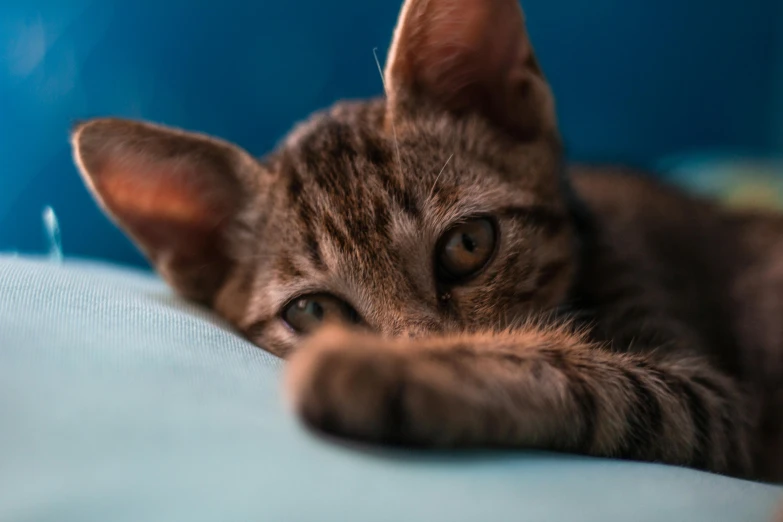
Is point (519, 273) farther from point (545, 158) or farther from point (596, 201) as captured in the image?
point (596, 201)

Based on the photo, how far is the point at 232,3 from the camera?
2.05 meters

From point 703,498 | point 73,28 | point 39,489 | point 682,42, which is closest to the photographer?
point 39,489

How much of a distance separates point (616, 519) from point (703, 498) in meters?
0.15

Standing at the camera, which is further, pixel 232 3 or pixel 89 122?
pixel 232 3

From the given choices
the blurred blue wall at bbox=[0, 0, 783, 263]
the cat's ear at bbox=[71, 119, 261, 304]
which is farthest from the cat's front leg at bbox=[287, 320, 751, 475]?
the blurred blue wall at bbox=[0, 0, 783, 263]

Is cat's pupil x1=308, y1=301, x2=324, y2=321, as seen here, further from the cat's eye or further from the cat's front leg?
the cat's front leg

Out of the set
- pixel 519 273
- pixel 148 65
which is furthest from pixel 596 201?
pixel 148 65

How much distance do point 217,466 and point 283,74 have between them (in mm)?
1665

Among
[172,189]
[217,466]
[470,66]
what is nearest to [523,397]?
[217,466]

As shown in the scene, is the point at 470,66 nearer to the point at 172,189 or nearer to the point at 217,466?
the point at 172,189

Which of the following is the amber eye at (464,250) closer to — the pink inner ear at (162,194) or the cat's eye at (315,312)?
the cat's eye at (315,312)

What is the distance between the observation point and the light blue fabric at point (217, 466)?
2.19ft

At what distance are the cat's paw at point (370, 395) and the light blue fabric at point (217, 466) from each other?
0.09ft

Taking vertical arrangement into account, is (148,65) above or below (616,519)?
above
